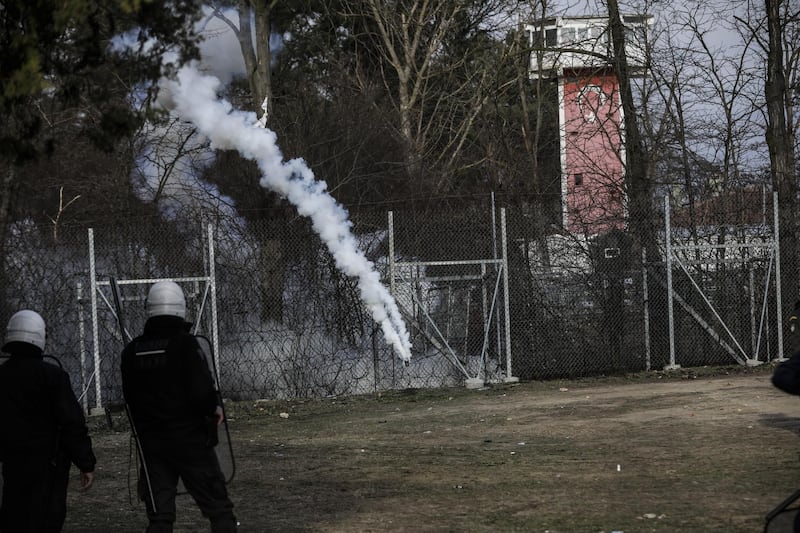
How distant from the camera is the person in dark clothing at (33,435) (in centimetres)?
652

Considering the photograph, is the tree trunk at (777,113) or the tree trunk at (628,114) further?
the tree trunk at (628,114)

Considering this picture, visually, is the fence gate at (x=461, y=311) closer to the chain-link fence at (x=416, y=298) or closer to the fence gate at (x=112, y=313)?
the chain-link fence at (x=416, y=298)

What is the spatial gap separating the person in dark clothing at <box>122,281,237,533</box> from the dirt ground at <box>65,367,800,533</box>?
155 cm

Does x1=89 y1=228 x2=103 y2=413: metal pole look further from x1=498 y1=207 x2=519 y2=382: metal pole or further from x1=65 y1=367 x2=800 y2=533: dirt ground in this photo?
x1=498 y1=207 x2=519 y2=382: metal pole

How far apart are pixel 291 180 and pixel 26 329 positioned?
14.4 metres

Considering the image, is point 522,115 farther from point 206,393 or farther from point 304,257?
point 206,393

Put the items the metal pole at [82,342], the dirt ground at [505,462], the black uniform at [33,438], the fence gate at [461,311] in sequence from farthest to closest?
1. the fence gate at [461,311]
2. the metal pole at [82,342]
3. the dirt ground at [505,462]
4. the black uniform at [33,438]

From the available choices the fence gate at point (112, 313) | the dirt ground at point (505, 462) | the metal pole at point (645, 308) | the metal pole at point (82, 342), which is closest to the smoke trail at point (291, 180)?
the dirt ground at point (505, 462)

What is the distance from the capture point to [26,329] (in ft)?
21.7

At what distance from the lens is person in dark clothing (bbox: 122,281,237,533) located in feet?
21.6

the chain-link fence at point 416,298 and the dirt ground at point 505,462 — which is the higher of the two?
the chain-link fence at point 416,298

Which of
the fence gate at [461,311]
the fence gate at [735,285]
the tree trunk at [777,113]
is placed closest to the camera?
the fence gate at [461,311]

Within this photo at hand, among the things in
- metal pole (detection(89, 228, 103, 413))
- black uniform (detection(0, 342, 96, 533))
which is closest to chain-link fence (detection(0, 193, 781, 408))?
metal pole (detection(89, 228, 103, 413))

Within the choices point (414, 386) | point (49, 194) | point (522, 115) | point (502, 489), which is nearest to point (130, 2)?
point (502, 489)
